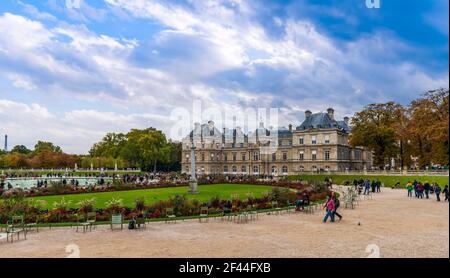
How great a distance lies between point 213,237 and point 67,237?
5.63 m

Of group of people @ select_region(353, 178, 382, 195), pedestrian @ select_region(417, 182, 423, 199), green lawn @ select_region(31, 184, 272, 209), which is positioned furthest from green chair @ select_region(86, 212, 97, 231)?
pedestrian @ select_region(417, 182, 423, 199)

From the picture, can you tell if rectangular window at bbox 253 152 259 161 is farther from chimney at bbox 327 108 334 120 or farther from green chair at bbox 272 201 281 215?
green chair at bbox 272 201 281 215

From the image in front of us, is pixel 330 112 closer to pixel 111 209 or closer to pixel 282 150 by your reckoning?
pixel 282 150

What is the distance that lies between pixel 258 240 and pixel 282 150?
67.1 metres

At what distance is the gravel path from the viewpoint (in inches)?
418

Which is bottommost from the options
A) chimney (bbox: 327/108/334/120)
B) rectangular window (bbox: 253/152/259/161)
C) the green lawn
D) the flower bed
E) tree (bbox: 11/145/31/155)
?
the green lawn

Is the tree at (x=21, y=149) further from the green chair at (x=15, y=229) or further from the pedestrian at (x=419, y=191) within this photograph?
the pedestrian at (x=419, y=191)

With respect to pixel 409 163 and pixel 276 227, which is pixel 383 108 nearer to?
pixel 409 163

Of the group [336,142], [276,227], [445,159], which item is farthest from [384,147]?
[276,227]

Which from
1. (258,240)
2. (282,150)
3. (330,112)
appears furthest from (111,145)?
(258,240)

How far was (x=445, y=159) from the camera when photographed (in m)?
43.1

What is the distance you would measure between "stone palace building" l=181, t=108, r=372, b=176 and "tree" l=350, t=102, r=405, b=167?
820cm

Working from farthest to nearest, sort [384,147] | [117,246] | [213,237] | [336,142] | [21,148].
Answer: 1. [21,148]
2. [336,142]
3. [384,147]
4. [213,237]
5. [117,246]

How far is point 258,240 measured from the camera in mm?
12383
